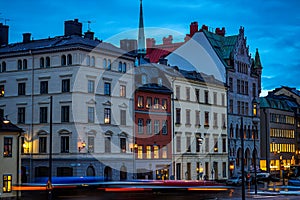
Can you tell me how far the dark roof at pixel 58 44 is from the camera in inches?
3049

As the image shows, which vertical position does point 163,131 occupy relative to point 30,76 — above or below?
below

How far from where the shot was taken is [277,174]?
124062 mm

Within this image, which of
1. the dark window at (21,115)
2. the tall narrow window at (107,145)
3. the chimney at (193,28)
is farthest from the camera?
the chimney at (193,28)

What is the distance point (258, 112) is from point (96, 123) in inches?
2012

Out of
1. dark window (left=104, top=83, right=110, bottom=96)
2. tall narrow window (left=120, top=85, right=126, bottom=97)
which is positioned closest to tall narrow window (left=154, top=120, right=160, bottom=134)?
tall narrow window (left=120, top=85, right=126, bottom=97)

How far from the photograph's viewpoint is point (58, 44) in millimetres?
78375

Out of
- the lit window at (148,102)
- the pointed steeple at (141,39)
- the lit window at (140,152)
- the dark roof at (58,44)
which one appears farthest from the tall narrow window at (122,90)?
the pointed steeple at (141,39)

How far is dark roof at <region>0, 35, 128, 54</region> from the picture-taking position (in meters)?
77.4

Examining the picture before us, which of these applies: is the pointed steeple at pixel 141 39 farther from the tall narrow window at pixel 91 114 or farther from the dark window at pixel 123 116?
the tall narrow window at pixel 91 114

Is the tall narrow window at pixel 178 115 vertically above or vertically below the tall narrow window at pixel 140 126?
above

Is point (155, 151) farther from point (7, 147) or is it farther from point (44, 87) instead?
point (7, 147)

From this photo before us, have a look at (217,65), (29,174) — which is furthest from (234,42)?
(29,174)

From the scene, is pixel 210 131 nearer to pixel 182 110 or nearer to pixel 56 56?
pixel 182 110

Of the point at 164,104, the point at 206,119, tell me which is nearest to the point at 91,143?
the point at 164,104
